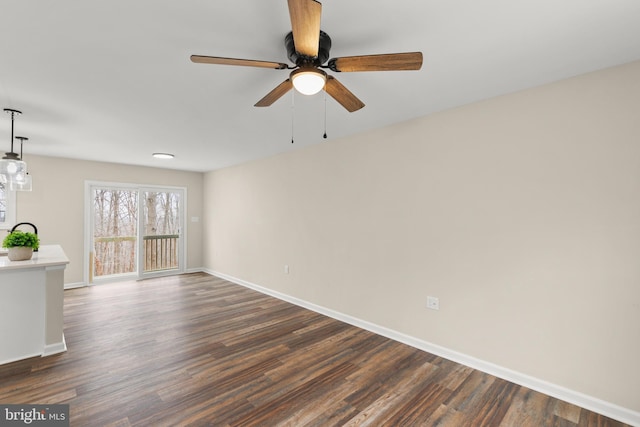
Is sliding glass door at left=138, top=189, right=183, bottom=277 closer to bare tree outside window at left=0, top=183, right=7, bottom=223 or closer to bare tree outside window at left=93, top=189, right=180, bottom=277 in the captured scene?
bare tree outside window at left=93, top=189, right=180, bottom=277

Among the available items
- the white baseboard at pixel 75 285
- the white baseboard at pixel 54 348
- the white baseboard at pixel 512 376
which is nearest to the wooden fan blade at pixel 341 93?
the white baseboard at pixel 512 376

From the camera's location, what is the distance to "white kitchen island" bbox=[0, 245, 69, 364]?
2.62 meters

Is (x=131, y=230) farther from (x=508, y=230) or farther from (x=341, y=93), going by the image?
(x=508, y=230)

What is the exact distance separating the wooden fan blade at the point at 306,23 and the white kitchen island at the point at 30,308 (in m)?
3.12

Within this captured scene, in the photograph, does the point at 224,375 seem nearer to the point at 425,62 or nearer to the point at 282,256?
the point at 282,256

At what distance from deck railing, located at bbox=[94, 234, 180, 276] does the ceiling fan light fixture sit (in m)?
5.94

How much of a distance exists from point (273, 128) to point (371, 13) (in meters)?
2.10

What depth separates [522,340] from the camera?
7.78 feet

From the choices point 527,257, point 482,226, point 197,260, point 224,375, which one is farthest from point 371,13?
point 197,260

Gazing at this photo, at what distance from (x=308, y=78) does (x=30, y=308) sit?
11.0ft

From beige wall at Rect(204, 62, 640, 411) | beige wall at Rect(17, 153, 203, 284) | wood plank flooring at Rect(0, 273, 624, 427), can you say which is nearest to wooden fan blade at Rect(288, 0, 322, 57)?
beige wall at Rect(204, 62, 640, 411)

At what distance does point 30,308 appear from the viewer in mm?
2725

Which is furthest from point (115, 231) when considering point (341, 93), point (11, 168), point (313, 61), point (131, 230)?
point (313, 61)

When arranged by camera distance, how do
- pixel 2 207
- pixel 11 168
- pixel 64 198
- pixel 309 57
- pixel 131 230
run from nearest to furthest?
pixel 309 57, pixel 11 168, pixel 2 207, pixel 64 198, pixel 131 230
